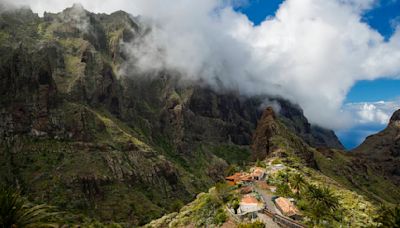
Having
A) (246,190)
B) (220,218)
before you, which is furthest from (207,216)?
(246,190)

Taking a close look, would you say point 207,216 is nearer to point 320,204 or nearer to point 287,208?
point 287,208

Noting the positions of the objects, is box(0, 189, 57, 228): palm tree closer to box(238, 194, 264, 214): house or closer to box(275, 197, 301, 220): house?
box(238, 194, 264, 214): house

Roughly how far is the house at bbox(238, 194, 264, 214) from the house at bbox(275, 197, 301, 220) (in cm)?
410

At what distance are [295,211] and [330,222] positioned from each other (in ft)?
22.8

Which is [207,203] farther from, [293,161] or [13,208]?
[293,161]

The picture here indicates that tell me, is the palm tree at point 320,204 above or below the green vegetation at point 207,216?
above

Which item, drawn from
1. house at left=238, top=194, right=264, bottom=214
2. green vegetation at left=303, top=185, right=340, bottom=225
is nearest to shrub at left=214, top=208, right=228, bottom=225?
house at left=238, top=194, right=264, bottom=214

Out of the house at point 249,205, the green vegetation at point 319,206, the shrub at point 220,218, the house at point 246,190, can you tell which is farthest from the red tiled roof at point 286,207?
the house at point 246,190

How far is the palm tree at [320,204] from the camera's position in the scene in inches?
3137

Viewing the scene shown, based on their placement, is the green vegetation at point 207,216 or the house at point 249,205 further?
the green vegetation at point 207,216

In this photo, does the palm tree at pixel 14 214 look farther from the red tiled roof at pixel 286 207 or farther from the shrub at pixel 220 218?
the red tiled roof at pixel 286 207

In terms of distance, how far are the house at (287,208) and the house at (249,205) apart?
4099 millimetres

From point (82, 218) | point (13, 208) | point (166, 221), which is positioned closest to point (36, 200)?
point (82, 218)

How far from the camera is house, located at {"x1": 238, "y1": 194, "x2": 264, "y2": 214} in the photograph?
83938mm
